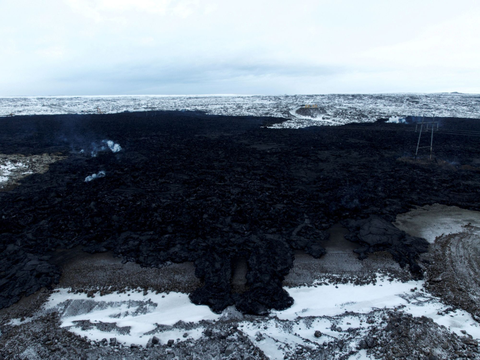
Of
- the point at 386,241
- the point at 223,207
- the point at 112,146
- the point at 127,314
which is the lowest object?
the point at 127,314

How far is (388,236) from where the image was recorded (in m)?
7.45

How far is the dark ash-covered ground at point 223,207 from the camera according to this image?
6.28 metres

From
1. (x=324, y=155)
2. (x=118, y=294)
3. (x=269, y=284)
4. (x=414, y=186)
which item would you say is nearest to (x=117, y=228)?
(x=118, y=294)

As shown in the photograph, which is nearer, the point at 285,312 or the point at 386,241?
the point at 285,312

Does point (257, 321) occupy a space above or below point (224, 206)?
below

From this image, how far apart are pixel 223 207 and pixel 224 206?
10 centimetres

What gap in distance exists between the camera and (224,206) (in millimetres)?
9422

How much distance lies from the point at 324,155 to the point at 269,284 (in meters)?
12.5

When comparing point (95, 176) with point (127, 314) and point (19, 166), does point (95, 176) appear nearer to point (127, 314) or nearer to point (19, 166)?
point (19, 166)

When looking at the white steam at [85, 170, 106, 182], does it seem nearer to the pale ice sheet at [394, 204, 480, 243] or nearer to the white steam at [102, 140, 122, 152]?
the white steam at [102, 140, 122, 152]

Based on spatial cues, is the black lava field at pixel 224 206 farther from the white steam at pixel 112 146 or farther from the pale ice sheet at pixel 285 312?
the white steam at pixel 112 146

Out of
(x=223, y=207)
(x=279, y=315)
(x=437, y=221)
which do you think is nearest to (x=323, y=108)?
(x=437, y=221)

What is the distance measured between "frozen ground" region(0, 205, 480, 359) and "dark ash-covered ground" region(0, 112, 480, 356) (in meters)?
0.39

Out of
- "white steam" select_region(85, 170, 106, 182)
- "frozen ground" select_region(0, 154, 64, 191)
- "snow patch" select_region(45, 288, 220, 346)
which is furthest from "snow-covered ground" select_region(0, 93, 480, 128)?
"snow patch" select_region(45, 288, 220, 346)
